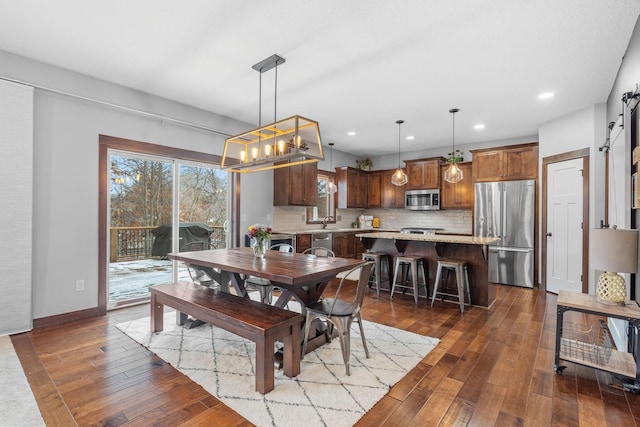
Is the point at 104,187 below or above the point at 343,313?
above

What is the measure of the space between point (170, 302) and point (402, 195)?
19.3 feet

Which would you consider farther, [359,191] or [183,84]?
[359,191]

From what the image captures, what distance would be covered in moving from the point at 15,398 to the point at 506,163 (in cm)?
685

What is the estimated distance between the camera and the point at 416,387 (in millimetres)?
2225

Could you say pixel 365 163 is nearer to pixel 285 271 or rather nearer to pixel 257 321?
pixel 285 271

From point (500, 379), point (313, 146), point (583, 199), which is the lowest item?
point (500, 379)

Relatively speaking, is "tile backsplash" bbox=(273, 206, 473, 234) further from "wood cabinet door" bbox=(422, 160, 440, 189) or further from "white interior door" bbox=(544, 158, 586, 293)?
"white interior door" bbox=(544, 158, 586, 293)

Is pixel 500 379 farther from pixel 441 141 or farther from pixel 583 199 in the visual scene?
pixel 441 141

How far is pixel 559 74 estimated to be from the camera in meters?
3.46

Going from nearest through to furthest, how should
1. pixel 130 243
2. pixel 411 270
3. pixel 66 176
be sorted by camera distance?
1. pixel 66 176
2. pixel 130 243
3. pixel 411 270

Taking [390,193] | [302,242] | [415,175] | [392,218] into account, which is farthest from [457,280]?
[392,218]

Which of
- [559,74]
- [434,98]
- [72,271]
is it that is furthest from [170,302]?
[559,74]

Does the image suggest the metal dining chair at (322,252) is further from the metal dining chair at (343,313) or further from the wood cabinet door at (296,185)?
the metal dining chair at (343,313)

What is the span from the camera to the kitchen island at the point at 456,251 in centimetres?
417
